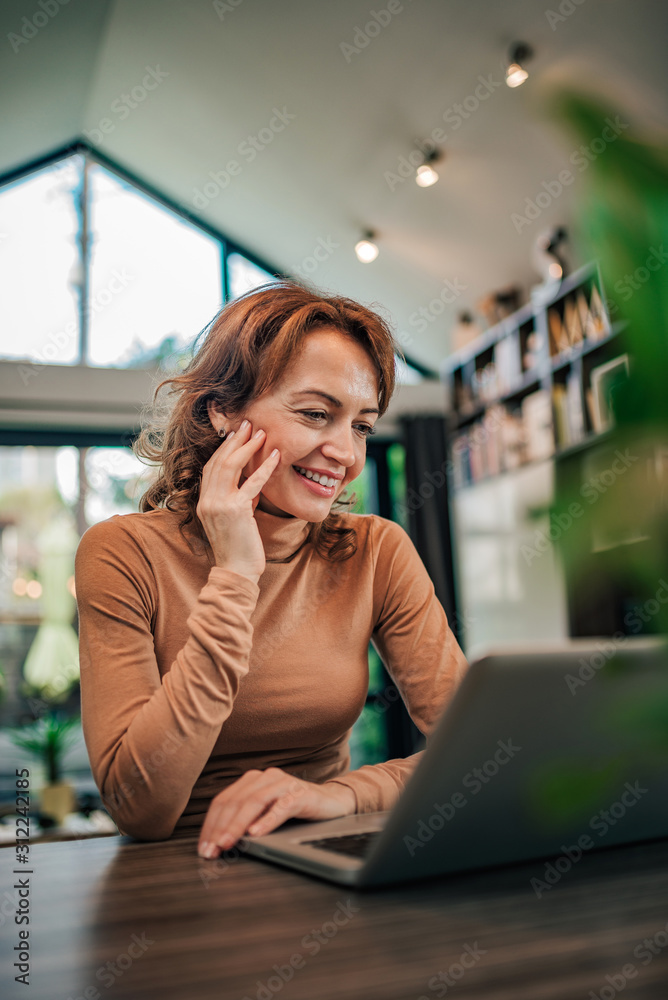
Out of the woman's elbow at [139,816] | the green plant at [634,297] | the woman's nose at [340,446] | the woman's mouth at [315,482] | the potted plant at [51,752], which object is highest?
the woman's nose at [340,446]

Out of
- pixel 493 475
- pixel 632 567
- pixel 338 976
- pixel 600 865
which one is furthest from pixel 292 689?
pixel 493 475

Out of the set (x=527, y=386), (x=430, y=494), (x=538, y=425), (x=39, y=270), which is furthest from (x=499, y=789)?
(x=39, y=270)

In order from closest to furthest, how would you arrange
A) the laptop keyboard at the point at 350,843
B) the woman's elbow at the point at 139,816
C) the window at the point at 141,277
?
the laptop keyboard at the point at 350,843 < the woman's elbow at the point at 139,816 < the window at the point at 141,277

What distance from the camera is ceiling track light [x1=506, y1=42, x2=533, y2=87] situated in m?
3.27

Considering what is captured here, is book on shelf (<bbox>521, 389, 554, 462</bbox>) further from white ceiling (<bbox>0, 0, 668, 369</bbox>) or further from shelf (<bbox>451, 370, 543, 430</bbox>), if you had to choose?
white ceiling (<bbox>0, 0, 668, 369</bbox>)

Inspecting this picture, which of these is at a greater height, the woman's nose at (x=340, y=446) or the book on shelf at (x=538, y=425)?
the book on shelf at (x=538, y=425)

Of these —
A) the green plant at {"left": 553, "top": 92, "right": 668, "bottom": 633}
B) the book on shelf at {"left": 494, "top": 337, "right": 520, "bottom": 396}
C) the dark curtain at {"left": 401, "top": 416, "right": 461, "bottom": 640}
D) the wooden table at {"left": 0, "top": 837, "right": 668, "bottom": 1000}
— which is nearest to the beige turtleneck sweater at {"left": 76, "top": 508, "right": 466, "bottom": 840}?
the wooden table at {"left": 0, "top": 837, "right": 668, "bottom": 1000}

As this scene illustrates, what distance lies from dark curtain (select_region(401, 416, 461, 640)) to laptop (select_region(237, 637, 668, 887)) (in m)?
4.58

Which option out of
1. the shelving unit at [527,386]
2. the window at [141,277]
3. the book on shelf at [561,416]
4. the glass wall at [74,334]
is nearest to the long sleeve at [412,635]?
the shelving unit at [527,386]

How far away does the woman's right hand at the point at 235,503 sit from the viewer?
111 cm

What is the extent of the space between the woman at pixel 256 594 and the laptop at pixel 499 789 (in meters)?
0.26

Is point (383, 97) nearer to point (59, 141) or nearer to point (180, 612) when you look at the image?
point (59, 141)

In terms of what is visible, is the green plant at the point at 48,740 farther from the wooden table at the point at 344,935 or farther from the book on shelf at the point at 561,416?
the wooden table at the point at 344,935

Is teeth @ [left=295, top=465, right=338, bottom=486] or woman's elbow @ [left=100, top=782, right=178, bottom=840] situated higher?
teeth @ [left=295, top=465, right=338, bottom=486]
